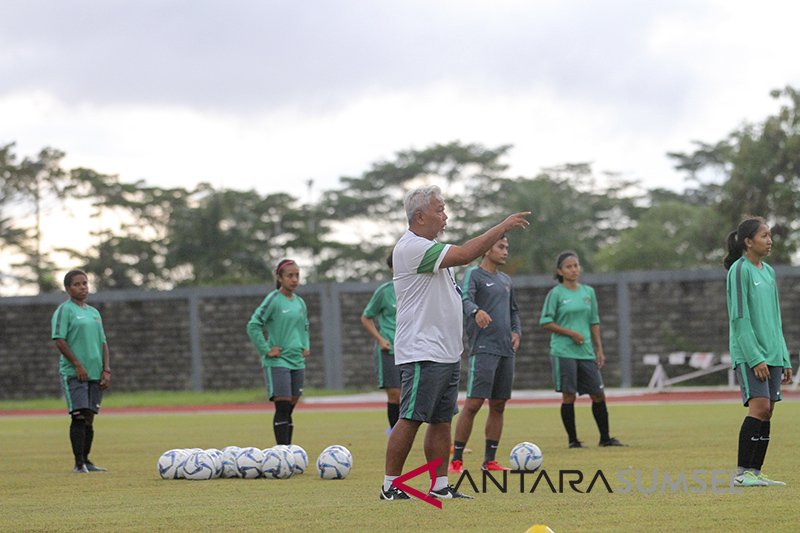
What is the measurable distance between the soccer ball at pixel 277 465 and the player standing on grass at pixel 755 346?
12.5ft

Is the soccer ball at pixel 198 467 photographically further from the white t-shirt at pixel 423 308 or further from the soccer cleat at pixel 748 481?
the soccer cleat at pixel 748 481

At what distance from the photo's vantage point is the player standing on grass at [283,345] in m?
13.6

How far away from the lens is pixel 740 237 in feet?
32.2

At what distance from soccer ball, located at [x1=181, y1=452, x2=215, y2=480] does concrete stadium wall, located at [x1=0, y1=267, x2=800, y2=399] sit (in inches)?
836

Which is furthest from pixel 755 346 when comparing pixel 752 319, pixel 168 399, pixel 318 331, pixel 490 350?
pixel 318 331

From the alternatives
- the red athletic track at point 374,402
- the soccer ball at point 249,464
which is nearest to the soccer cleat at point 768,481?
the soccer ball at point 249,464

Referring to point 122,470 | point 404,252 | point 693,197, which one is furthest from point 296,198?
point 404,252

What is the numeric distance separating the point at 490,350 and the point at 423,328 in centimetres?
323

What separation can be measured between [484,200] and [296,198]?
9281 mm

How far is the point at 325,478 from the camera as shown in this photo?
11.1 meters

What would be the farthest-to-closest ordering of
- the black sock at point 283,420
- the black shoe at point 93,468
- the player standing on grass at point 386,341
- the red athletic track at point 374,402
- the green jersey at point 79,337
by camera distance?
the red athletic track at point 374,402 < the player standing on grass at point 386,341 < the black sock at point 283,420 < the green jersey at point 79,337 < the black shoe at point 93,468

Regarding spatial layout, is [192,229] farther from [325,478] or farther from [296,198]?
[325,478]

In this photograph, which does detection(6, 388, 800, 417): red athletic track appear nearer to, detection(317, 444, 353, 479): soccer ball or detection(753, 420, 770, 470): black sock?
detection(317, 444, 353, 479): soccer ball

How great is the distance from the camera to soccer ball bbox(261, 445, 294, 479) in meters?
11.3
